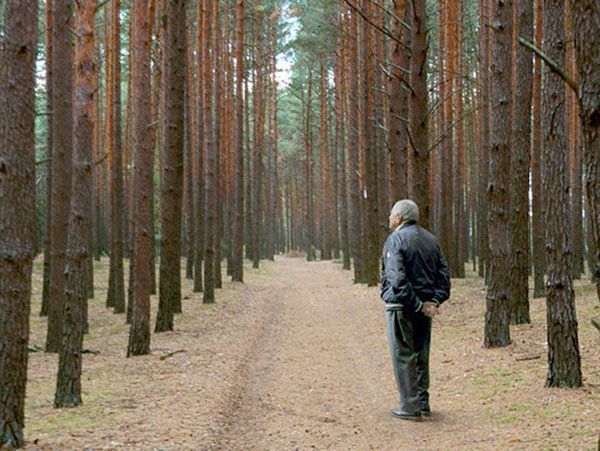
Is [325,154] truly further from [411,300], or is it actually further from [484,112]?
[411,300]

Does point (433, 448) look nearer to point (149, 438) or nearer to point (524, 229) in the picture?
point (149, 438)

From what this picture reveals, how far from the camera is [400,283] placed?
6539 millimetres

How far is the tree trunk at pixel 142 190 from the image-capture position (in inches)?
431

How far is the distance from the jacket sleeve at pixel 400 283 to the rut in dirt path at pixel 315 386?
1.21 metres

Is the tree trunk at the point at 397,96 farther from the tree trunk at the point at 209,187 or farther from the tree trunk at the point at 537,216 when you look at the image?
the tree trunk at the point at 209,187

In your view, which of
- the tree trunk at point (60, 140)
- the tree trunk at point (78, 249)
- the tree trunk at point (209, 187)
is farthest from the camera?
the tree trunk at point (209, 187)

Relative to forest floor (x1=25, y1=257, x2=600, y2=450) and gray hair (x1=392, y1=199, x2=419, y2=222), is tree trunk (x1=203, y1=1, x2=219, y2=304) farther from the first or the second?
gray hair (x1=392, y1=199, x2=419, y2=222)

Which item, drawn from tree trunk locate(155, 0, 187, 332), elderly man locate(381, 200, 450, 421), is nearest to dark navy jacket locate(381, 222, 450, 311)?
elderly man locate(381, 200, 450, 421)

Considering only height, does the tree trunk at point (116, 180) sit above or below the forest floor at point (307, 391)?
above

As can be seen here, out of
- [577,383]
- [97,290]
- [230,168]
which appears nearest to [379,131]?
[230,168]

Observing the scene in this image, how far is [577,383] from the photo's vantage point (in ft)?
23.9

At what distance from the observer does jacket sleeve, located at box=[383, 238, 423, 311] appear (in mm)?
6520

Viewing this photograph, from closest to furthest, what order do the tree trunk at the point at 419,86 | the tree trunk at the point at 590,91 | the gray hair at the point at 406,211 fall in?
the tree trunk at the point at 590,91
the gray hair at the point at 406,211
the tree trunk at the point at 419,86

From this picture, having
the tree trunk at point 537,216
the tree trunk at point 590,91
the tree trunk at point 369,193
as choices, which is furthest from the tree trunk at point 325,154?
the tree trunk at point 590,91
